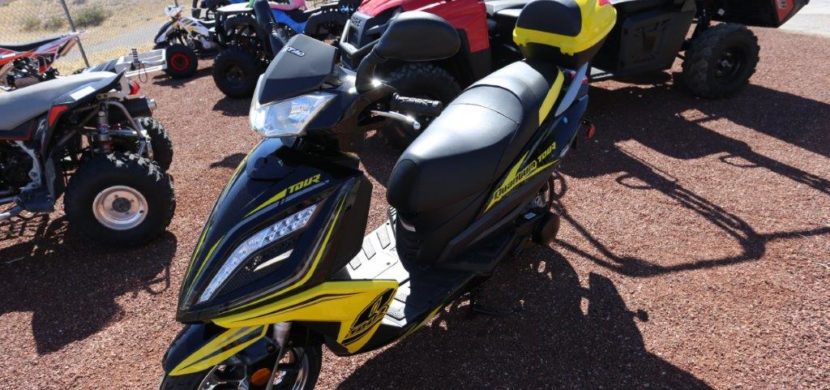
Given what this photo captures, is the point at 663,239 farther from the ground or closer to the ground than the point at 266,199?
closer to the ground

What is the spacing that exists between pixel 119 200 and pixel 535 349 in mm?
2959

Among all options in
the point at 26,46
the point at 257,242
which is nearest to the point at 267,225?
the point at 257,242

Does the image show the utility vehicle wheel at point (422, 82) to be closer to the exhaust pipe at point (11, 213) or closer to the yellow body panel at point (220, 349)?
the exhaust pipe at point (11, 213)

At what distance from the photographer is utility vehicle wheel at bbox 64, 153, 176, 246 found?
3.81m

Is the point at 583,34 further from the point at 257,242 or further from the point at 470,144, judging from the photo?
the point at 257,242

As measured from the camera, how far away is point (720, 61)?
6039mm

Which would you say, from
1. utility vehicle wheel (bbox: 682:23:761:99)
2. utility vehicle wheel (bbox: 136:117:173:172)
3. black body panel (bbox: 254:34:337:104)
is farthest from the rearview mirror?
utility vehicle wheel (bbox: 682:23:761:99)

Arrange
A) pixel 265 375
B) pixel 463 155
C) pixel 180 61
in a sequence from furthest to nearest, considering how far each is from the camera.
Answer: pixel 180 61 → pixel 463 155 → pixel 265 375

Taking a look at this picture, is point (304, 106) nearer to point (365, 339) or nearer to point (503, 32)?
point (365, 339)

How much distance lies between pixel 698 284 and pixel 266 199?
8.05 feet

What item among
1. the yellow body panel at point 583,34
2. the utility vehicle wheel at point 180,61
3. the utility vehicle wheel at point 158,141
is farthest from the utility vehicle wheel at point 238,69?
the yellow body panel at point 583,34

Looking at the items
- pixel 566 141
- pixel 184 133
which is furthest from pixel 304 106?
pixel 184 133

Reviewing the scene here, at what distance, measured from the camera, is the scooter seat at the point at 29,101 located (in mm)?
Result: 3701

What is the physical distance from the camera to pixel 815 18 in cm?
977
